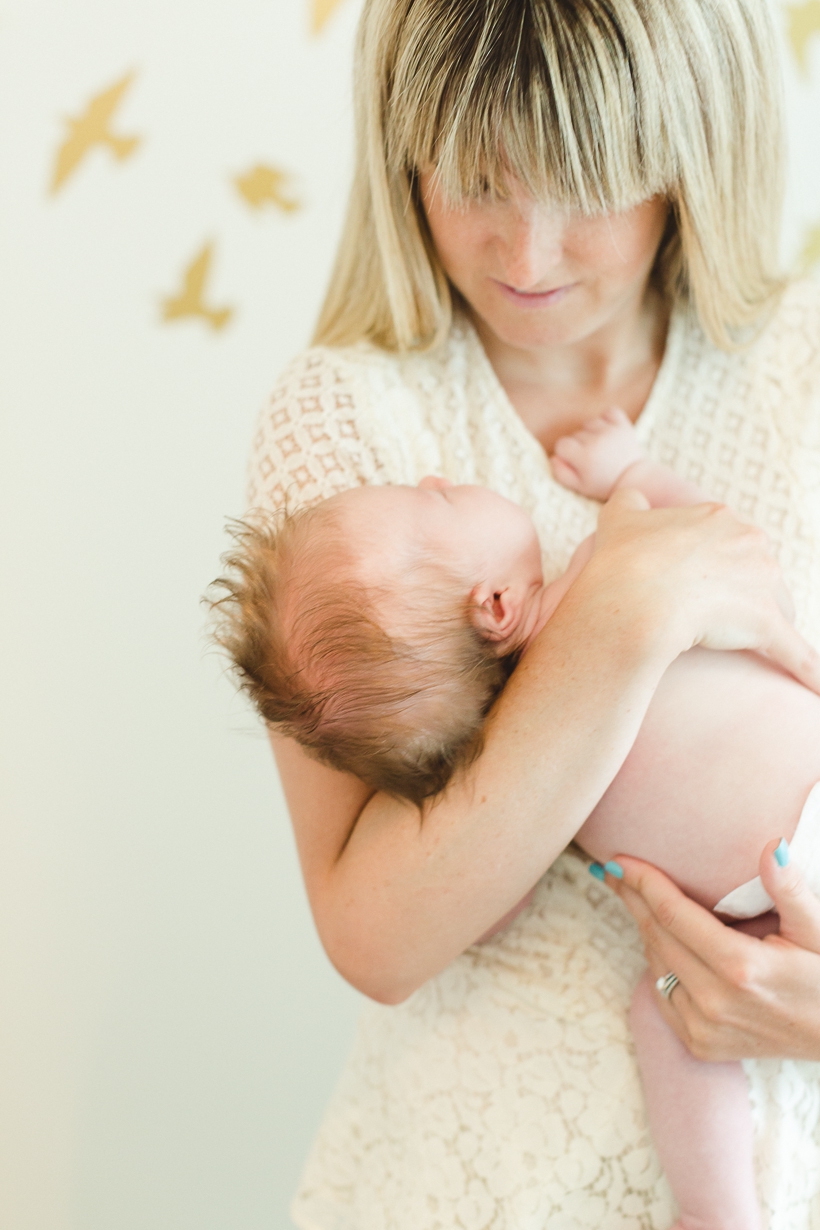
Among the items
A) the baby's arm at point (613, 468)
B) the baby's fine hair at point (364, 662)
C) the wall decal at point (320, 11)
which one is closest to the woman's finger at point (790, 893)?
the baby's fine hair at point (364, 662)

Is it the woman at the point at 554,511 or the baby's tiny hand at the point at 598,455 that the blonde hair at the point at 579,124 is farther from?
the baby's tiny hand at the point at 598,455

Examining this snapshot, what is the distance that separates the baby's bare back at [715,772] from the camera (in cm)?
97

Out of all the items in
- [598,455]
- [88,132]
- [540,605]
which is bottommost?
[540,605]

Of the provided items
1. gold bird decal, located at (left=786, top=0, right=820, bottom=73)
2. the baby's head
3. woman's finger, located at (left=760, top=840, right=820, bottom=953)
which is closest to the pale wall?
gold bird decal, located at (left=786, top=0, right=820, bottom=73)

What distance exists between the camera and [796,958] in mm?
940

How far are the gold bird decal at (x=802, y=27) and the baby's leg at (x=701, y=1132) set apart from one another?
1588 millimetres

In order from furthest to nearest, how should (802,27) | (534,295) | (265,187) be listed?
(265,187) < (802,27) < (534,295)

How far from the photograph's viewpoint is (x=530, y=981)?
3.62 ft

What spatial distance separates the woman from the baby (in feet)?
0.13

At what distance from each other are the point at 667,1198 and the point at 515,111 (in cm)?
99

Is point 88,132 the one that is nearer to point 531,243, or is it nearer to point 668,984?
point 531,243

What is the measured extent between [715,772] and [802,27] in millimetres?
1463

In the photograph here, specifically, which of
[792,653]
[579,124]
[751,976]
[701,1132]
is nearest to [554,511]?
[792,653]

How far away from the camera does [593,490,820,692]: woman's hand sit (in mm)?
935
